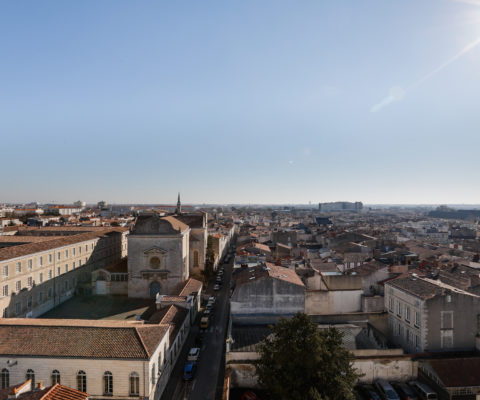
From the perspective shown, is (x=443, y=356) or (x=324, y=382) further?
(x=443, y=356)

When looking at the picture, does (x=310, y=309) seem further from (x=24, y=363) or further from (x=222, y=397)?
(x=24, y=363)

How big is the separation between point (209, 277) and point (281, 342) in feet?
121

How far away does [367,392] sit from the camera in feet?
82.4

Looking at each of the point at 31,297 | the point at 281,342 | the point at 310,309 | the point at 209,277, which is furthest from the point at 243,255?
the point at 281,342

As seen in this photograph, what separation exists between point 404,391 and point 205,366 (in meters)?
15.8

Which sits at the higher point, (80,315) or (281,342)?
(281,342)

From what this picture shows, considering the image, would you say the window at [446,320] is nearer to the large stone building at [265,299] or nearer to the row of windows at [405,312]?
the row of windows at [405,312]

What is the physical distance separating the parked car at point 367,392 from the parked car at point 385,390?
1.48ft

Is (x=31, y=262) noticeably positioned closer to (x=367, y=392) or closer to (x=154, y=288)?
(x=154, y=288)

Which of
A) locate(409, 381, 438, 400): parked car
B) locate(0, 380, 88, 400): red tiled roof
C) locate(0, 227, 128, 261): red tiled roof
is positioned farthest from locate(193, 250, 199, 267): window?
locate(0, 380, 88, 400): red tiled roof

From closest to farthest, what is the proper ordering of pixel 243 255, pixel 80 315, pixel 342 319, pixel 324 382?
pixel 324 382 < pixel 342 319 < pixel 80 315 < pixel 243 255

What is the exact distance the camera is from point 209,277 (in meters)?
57.4

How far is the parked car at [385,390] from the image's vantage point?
24.0m

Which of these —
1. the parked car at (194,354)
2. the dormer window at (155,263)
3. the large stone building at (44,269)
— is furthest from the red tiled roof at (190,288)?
the large stone building at (44,269)
